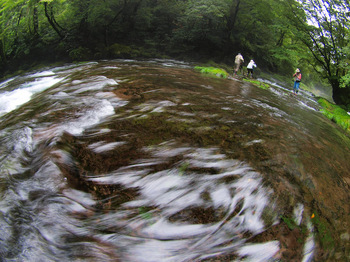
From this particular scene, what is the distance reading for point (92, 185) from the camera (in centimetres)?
249

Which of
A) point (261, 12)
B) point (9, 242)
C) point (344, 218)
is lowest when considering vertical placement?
point (9, 242)

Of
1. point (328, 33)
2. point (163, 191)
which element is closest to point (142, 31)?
point (328, 33)

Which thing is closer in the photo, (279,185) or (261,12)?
(279,185)

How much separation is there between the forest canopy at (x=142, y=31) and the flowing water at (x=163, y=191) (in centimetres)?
1682

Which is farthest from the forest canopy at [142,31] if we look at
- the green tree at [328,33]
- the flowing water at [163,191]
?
the flowing water at [163,191]

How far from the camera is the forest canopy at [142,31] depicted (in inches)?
722

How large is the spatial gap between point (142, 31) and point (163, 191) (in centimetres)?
2423

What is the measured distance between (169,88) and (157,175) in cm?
363

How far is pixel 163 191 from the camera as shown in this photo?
2475mm

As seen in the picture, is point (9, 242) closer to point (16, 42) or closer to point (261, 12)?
point (261, 12)

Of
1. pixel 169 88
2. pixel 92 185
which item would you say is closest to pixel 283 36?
pixel 169 88

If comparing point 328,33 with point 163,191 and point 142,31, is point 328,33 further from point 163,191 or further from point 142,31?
point 142,31

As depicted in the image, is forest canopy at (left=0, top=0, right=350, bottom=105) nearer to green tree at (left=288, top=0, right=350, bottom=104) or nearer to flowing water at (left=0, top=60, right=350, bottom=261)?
green tree at (left=288, top=0, right=350, bottom=104)

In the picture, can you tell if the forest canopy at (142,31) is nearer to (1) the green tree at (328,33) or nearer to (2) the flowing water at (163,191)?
(1) the green tree at (328,33)
